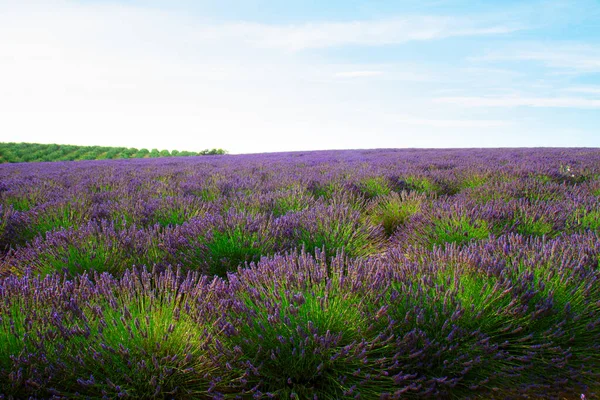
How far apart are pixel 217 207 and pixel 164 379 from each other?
247cm

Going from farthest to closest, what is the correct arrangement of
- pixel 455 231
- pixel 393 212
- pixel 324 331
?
pixel 393 212 < pixel 455 231 < pixel 324 331

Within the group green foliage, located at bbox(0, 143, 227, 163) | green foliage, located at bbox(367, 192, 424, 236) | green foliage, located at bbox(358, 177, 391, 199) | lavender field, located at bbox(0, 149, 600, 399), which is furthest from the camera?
green foliage, located at bbox(0, 143, 227, 163)

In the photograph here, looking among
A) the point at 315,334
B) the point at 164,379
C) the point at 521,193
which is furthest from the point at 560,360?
the point at 521,193

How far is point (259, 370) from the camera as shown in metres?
1.42

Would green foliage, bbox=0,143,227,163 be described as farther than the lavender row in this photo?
Yes

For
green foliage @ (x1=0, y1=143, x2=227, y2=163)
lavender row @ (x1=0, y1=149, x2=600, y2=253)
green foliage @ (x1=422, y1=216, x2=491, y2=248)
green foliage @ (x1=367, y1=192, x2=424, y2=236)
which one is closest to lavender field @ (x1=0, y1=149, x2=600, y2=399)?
green foliage @ (x1=422, y1=216, x2=491, y2=248)

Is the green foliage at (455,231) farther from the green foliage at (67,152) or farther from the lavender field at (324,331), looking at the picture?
the green foliage at (67,152)

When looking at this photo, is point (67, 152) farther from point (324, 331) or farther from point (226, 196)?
point (324, 331)

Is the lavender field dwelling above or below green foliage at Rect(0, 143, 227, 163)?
below

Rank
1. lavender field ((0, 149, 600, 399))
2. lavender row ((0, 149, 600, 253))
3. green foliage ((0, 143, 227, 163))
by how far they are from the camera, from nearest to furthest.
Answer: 1. lavender field ((0, 149, 600, 399))
2. lavender row ((0, 149, 600, 253))
3. green foliage ((0, 143, 227, 163))

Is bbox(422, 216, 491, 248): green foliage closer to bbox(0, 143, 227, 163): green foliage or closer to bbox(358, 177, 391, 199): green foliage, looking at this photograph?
bbox(358, 177, 391, 199): green foliage

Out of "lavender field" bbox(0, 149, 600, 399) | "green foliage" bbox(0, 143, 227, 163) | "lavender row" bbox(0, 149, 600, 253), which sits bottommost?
"lavender field" bbox(0, 149, 600, 399)

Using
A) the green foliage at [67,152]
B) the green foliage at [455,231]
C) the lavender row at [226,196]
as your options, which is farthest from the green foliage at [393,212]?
the green foliage at [67,152]

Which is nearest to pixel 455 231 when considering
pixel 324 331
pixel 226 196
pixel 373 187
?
pixel 324 331
